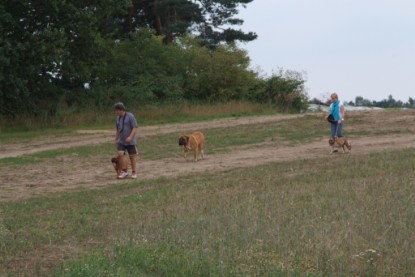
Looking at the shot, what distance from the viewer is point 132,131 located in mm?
14016

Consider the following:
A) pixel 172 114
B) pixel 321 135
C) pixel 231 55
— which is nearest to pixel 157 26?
pixel 231 55

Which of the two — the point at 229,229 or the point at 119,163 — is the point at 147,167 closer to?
the point at 119,163

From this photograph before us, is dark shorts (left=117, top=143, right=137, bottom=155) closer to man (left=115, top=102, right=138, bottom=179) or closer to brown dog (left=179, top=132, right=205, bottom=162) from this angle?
man (left=115, top=102, right=138, bottom=179)

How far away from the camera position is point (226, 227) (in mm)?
7289

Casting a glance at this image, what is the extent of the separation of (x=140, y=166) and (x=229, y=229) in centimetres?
943

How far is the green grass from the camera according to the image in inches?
234

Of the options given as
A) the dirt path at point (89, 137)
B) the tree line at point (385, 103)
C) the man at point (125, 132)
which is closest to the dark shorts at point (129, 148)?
the man at point (125, 132)

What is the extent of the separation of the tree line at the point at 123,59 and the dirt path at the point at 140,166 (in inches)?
266

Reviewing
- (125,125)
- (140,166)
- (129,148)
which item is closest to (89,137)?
(140,166)

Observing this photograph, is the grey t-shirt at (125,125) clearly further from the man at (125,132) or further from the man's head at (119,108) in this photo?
the man's head at (119,108)

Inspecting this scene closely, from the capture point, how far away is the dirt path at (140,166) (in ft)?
44.0

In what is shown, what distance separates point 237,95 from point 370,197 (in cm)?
3233

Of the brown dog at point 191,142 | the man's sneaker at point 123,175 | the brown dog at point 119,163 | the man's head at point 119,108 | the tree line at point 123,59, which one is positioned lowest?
the man's sneaker at point 123,175

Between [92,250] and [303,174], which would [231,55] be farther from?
[92,250]
